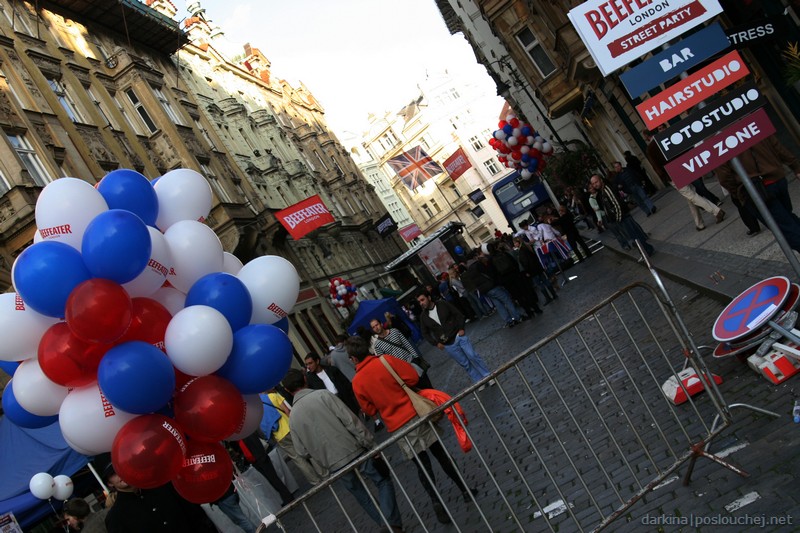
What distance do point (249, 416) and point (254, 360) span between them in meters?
0.61

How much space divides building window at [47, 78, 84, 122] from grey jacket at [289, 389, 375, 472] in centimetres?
2233

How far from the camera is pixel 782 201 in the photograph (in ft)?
23.1

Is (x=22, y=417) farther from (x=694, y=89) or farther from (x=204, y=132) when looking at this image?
(x=204, y=132)

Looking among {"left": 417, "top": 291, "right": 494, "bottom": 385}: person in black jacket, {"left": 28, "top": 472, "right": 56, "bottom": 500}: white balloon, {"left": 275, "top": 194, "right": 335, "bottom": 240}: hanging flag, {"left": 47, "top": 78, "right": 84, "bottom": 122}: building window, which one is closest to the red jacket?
{"left": 417, "top": 291, "right": 494, "bottom": 385}: person in black jacket

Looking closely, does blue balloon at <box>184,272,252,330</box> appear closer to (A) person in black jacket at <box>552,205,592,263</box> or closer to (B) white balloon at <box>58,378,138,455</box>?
(B) white balloon at <box>58,378,138,455</box>

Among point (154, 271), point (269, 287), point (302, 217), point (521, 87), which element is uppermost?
point (521, 87)

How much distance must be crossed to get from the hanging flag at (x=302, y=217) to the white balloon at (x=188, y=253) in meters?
20.5

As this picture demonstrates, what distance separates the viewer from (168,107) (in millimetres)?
31828

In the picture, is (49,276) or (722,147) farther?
(722,147)

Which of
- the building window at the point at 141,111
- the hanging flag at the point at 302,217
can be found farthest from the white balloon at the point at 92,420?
the building window at the point at 141,111

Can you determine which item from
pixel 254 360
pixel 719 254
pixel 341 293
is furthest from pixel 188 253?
pixel 341 293

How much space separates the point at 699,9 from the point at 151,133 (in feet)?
89.5

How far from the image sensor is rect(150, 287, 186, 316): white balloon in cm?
570

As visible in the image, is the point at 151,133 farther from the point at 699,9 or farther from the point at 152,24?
the point at 699,9
